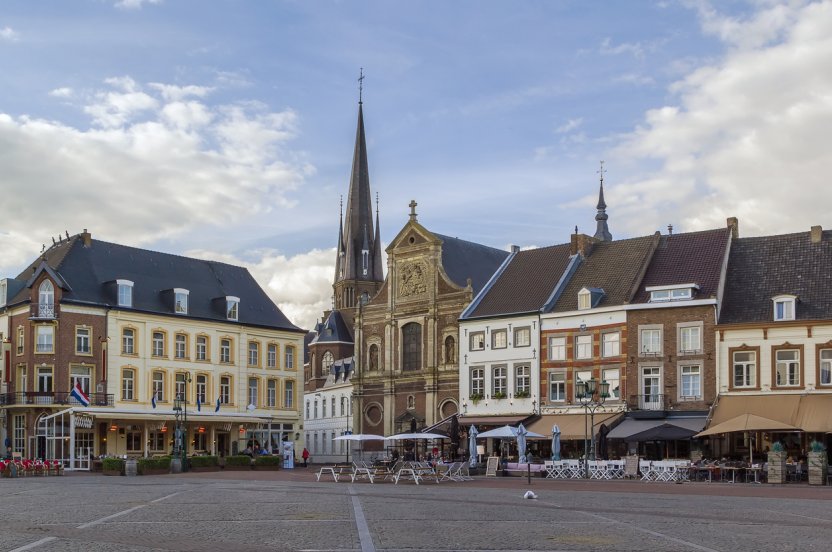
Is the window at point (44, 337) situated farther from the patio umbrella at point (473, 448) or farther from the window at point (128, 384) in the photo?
the patio umbrella at point (473, 448)

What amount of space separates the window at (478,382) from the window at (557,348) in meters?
4.99

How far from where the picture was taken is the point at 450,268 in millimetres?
69188

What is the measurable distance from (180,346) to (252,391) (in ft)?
20.3

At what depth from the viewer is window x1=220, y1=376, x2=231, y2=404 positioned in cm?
6700

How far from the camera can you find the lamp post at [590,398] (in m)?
41.8

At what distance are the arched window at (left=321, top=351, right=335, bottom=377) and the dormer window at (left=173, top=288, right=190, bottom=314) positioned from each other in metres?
40.4

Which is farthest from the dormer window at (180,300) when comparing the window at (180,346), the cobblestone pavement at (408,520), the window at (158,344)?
the cobblestone pavement at (408,520)

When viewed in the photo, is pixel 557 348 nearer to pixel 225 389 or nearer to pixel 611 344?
pixel 611 344

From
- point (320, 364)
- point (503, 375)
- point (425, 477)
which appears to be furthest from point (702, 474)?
→ point (320, 364)

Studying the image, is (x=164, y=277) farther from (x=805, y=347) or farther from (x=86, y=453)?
(x=805, y=347)

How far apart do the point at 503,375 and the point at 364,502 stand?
104ft

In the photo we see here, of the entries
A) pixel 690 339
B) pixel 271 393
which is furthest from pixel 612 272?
pixel 271 393

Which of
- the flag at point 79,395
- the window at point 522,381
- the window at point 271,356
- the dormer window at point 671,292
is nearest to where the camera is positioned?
the dormer window at point 671,292

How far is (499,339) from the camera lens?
5778 cm
